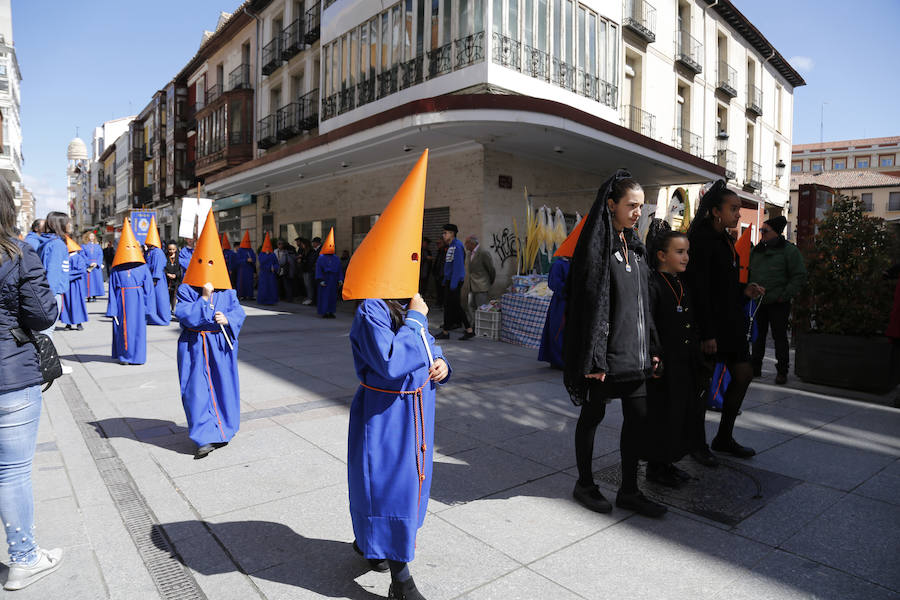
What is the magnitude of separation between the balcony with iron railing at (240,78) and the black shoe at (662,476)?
25.5m

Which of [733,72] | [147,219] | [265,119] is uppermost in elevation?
[733,72]

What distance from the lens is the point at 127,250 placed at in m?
7.75

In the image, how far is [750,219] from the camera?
23.7 m

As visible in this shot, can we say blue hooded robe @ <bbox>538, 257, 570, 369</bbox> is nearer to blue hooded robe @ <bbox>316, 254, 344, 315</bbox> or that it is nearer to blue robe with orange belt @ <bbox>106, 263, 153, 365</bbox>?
Answer: blue robe with orange belt @ <bbox>106, 263, 153, 365</bbox>

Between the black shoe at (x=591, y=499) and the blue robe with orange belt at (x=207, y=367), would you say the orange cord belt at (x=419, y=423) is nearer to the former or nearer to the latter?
the black shoe at (x=591, y=499)

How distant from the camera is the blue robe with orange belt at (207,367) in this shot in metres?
4.18

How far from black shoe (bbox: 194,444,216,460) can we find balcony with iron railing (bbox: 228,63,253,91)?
24.0 meters

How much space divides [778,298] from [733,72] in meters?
20.3

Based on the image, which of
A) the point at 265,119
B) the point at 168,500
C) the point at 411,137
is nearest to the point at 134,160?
the point at 265,119

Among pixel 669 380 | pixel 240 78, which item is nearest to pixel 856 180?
pixel 240 78

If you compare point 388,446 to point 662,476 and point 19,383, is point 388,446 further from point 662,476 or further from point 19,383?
point 662,476

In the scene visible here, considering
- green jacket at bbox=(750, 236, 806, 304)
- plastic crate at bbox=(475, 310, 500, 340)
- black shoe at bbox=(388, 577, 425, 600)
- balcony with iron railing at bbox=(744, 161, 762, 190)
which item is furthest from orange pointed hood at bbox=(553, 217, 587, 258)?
balcony with iron railing at bbox=(744, 161, 762, 190)

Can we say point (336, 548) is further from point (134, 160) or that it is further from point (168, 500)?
point (134, 160)

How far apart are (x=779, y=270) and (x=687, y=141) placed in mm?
15271
